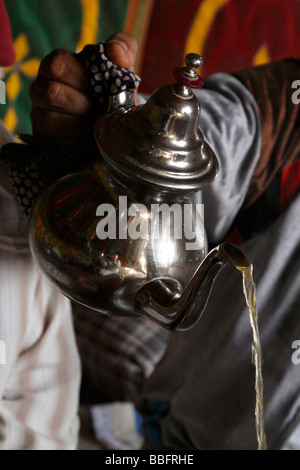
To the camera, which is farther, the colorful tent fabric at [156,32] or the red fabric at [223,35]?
the red fabric at [223,35]

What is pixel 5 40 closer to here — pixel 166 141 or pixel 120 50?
pixel 120 50

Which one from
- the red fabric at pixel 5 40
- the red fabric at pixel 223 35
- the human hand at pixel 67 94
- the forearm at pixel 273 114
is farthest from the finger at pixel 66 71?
the red fabric at pixel 223 35

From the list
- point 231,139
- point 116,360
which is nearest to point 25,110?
point 231,139

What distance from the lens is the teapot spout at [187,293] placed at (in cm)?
45

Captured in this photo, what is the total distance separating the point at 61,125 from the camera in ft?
1.81

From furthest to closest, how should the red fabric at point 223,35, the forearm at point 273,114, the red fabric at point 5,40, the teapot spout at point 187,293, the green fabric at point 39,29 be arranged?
1. the red fabric at point 223,35
2. the green fabric at point 39,29
3. the forearm at point 273,114
4. the red fabric at point 5,40
5. the teapot spout at point 187,293

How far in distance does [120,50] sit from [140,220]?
184mm

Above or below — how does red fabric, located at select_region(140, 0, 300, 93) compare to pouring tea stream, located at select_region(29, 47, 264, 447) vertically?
above

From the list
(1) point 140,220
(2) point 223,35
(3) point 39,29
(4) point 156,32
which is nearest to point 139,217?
(1) point 140,220

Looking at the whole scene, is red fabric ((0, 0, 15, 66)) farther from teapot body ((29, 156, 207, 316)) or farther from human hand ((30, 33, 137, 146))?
teapot body ((29, 156, 207, 316))

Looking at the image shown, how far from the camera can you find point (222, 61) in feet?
5.05

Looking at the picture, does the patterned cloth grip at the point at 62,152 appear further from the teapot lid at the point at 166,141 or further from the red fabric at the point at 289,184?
the red fabric at the point at 289,184

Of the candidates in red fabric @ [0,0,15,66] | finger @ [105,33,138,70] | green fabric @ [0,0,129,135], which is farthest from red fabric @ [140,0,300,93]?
finger @ [105,33,138,70]

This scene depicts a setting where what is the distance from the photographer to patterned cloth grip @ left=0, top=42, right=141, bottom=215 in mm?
537
